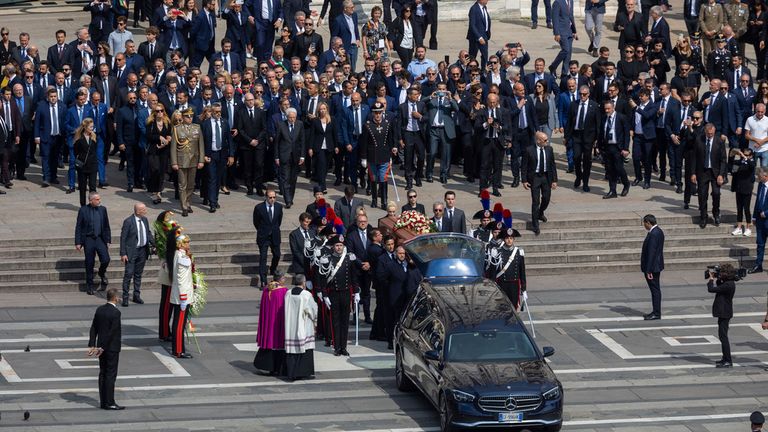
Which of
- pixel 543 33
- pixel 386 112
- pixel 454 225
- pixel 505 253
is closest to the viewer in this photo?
pixel 505 253

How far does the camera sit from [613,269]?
108 feet

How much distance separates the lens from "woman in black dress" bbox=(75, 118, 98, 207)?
112 feet

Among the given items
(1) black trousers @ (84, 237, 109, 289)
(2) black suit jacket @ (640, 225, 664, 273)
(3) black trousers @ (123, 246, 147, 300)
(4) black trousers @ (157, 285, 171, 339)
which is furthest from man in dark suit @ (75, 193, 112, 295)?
(2) black suit jacket @ (640, 225, 664, 273)

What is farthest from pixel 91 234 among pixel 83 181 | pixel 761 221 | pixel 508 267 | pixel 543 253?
pixel 761 221

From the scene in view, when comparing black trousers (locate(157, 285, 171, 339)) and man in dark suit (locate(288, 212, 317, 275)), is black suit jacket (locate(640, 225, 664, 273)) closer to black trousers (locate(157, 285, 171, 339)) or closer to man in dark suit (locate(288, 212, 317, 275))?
man in dark suit (locate(288, 212, 317, 275))

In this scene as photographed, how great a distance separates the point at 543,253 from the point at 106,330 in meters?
11.0

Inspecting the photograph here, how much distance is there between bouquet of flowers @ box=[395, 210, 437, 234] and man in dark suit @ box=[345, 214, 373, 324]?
1025 millimetres

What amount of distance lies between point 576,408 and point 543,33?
24.5m

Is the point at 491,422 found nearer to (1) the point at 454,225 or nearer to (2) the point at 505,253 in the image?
(2) the point at 505,253

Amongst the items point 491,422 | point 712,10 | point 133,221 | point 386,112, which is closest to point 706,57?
point 712,10

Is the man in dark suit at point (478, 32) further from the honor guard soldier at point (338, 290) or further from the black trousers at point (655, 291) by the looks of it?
the honor guard soldier at point (338, 290)

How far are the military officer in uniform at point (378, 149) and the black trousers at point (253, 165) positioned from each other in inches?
87.5

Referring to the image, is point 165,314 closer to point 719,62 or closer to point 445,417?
point 445,417

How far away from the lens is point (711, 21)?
142 feet
